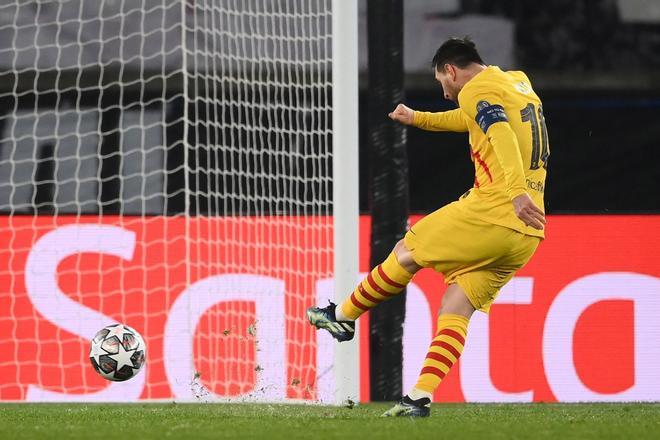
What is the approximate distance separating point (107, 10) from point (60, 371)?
7.90ft

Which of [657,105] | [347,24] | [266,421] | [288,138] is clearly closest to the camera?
[266,421]

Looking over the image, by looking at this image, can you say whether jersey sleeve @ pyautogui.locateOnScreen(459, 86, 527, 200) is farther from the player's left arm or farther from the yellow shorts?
the yellow shorts

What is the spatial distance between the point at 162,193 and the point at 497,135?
13.4 ft

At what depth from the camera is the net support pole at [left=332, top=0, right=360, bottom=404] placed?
735cm

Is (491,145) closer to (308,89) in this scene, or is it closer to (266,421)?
(266,421)

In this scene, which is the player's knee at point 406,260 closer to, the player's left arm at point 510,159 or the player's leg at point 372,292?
the player's leg at point 372,292

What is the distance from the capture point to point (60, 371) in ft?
29.9

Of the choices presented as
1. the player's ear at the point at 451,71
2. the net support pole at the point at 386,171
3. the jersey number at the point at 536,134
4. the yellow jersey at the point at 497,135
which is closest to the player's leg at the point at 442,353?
the yellow jersey at the point at 497,135

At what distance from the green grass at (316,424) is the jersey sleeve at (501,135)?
0.97 metres

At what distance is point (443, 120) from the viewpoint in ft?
20.9

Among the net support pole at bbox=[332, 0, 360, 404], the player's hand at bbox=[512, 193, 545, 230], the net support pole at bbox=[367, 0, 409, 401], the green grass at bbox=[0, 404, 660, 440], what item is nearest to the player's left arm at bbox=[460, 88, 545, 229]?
the player's hand at bbox=[512, 193, 545, 230]

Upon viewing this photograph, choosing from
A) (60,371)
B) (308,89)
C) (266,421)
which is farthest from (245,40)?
(266,421)

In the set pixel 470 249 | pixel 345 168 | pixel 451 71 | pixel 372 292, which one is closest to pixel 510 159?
pixel 470 249

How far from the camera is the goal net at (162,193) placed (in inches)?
348
